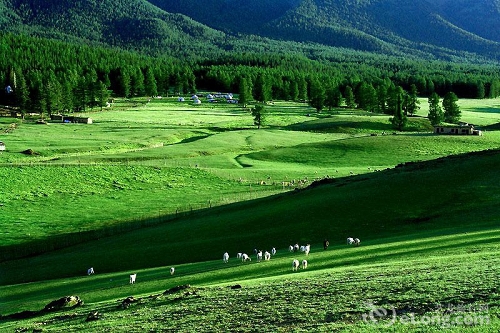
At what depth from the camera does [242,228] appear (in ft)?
169

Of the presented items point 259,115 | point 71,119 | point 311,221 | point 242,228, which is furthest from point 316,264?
point 71,119

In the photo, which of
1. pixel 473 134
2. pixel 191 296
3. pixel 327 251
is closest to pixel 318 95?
pixel 473 134

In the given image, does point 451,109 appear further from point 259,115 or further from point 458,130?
point 259,115

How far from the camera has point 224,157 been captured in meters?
102

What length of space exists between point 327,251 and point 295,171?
5308cm

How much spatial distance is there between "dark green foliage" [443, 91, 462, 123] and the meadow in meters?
38.2

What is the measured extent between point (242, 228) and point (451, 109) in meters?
115

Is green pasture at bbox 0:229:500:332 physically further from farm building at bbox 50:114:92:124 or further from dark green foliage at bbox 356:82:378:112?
dark green foliage at bbox 356:82:378:112

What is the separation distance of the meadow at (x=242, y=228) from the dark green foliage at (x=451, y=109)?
1503 inches

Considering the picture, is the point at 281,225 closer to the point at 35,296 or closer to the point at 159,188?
the point at 35,296

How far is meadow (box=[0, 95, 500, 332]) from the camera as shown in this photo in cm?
2416

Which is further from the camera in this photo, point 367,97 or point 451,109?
point 367,97

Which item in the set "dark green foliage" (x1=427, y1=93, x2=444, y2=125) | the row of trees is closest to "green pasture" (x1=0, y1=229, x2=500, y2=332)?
"dark green foliage" (x1=427, y1=93, x2=444, y2=125)

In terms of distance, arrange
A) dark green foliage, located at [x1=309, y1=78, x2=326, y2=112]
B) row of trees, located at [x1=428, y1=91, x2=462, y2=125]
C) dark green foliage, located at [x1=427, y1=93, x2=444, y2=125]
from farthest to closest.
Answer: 1. dark green foliage, located at [x1=309, y1=78, x2=326, y2=112]
2. row of trees, located at [x1=428, y1=91, x2=462, y2=125]
3. dark green foliage, located at [x1=427, y1=93, x2=444, y2=125]
